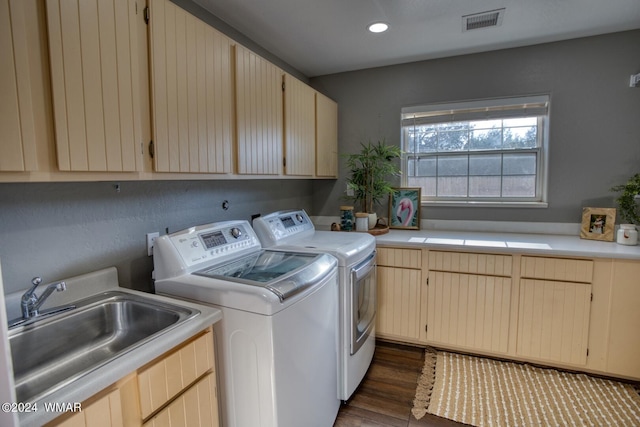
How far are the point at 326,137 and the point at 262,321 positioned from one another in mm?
2062

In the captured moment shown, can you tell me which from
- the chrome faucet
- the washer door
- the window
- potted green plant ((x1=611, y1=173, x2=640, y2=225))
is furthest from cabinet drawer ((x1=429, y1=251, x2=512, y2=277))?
the chrome faucet

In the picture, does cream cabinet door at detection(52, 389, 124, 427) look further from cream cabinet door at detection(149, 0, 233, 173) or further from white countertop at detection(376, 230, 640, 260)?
white countertop at detection(376, 230, 640, 260)

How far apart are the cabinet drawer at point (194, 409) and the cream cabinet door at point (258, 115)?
107 cm

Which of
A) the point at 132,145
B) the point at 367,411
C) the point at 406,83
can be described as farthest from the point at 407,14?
the point at 367,411

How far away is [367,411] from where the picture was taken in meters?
1.94

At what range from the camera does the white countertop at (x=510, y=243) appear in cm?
211

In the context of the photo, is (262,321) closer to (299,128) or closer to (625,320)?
(299,128)

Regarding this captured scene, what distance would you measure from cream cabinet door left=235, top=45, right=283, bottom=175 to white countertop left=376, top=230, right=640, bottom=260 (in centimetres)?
109

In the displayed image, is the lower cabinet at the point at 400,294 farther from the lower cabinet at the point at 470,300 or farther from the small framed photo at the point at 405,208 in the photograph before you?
the small framed photo at the point at 405,208

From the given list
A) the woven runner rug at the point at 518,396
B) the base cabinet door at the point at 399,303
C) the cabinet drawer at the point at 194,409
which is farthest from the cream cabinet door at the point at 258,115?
the woven runner rug at the point at 518,396

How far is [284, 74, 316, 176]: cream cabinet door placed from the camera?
2.30m

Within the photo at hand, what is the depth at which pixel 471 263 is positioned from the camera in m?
2.35

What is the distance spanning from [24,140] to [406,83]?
2.79 m

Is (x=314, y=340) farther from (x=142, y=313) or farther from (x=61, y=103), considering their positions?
(x=61, y=103)
